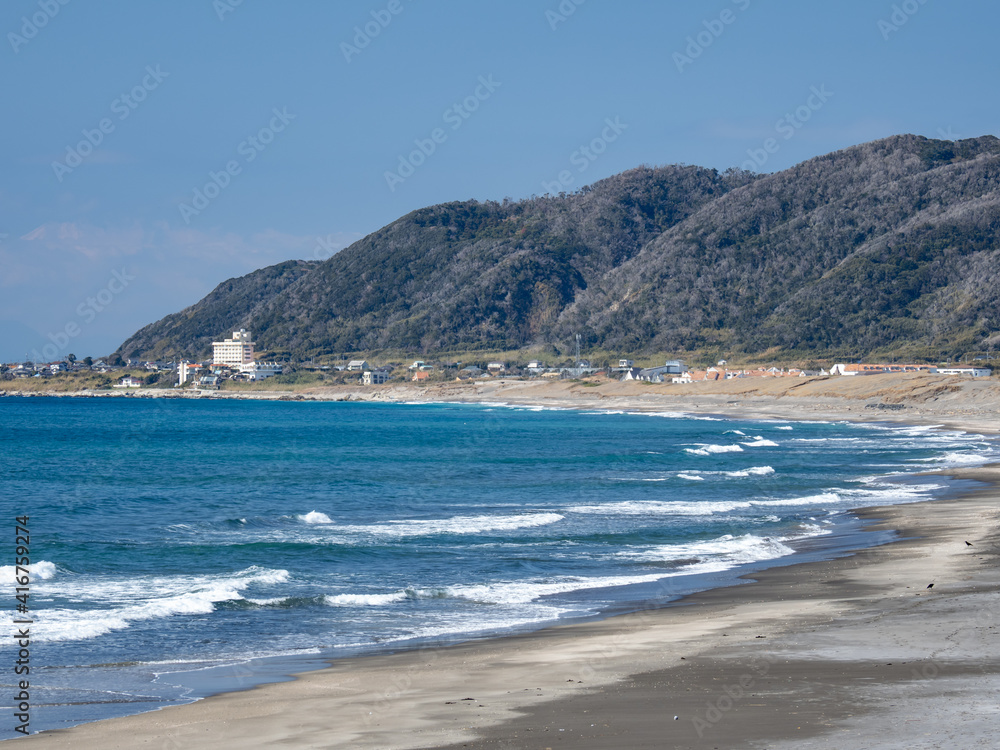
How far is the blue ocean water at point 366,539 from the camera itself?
1562 cm

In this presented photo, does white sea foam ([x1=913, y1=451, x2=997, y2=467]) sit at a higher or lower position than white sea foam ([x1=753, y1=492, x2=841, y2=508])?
lower

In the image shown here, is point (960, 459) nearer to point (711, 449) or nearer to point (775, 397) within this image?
point (711, 449)

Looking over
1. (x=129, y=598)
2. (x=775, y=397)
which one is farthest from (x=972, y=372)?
(x=129, y=598)

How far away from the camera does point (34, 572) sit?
71.3ft

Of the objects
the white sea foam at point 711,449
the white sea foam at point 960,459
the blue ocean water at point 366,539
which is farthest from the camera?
the white sea foam at point 711,449

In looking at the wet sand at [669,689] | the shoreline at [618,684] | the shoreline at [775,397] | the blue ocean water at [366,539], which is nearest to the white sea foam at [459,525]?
the blue ocean water at [366,539]

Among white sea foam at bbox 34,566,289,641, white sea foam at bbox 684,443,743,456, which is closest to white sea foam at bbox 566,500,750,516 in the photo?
white sea foam at bbox 34,566,289,641

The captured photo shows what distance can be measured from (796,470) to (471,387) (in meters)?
136

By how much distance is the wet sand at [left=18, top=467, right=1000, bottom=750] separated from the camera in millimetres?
9758

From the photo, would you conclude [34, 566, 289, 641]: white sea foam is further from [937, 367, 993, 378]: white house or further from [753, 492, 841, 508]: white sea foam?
[937, 367, 993, 378]: white house

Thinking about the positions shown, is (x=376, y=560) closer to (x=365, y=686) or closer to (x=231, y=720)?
(x=365, y=686)

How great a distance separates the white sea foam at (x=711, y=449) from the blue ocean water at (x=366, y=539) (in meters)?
0.30

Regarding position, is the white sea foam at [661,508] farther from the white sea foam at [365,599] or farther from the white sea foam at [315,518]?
the white sea foam at [365,599]

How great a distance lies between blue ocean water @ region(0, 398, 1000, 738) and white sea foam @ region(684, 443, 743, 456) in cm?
30
